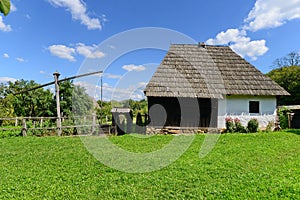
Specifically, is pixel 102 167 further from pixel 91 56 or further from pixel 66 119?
pixel 66 119

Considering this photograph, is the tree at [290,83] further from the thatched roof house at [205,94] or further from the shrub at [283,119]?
the thatched roof house at [205,94]

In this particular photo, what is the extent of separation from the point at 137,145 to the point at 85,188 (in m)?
4.01

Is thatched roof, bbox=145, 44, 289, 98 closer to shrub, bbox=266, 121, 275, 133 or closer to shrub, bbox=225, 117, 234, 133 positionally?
shrub, bbox=225, 117, 234, 133

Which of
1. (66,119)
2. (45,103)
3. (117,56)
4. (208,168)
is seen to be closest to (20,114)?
(45,103)

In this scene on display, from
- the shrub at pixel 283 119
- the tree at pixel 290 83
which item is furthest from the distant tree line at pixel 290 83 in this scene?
Answer: the shrub at pixel 283 119

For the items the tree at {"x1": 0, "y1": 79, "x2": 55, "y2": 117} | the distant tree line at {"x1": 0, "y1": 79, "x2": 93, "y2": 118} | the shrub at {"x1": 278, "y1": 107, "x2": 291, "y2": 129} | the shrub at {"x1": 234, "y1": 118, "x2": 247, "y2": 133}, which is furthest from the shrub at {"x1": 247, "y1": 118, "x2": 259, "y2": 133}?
the tree at {"x1": 0, "y1": 79, "x2": 55, "y2": 117}

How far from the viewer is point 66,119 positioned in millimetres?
14273

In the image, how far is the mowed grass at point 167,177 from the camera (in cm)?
395

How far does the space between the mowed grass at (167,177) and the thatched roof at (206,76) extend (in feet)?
18.7

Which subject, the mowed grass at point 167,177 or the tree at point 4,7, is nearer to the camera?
the tree at point 4,7

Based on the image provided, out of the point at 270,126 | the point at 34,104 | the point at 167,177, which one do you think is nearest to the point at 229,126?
the point at 270,126

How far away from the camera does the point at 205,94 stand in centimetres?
1219

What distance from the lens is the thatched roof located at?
1233 centimetres

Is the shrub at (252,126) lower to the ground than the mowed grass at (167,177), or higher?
higher
